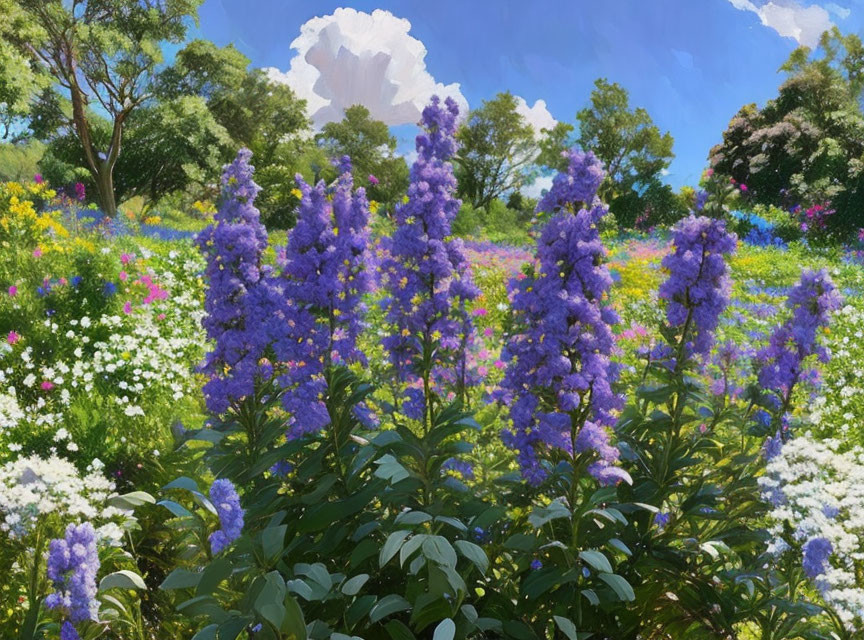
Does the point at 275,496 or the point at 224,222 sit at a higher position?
the point at 224,222

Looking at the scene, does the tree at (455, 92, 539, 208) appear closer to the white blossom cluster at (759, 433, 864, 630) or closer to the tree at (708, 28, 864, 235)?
the tree at (708, 28, 864, 235)

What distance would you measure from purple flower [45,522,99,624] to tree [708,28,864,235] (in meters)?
20.9

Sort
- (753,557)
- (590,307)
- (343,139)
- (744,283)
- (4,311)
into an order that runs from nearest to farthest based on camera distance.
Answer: (590,307) < (753,557) < (4,311) < (744,283) < (343,139)

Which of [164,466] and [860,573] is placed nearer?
[860,573]

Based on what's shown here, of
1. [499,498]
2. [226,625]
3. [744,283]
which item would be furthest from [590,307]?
[744,283]

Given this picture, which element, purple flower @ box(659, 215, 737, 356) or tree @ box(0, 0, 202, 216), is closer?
purple flower @ box(659, 215, 737, 356)

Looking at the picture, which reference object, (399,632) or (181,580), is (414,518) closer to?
(399,632)

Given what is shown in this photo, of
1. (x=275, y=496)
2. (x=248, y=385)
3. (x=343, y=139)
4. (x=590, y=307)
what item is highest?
(x=343, y=139)

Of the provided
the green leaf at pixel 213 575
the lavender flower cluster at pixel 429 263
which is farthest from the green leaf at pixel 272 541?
the lavender flower cluster at pixel 429 263

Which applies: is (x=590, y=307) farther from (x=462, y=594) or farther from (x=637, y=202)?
(x=637, y=202)

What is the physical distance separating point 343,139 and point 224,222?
40172 millimetres

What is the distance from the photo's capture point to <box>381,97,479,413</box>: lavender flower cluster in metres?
3.37

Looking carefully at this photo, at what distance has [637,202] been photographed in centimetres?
2677

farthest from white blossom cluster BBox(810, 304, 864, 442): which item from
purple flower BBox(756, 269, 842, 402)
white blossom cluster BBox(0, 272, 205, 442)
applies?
white blossom cluster BBox(0, 272, 205, 442)
